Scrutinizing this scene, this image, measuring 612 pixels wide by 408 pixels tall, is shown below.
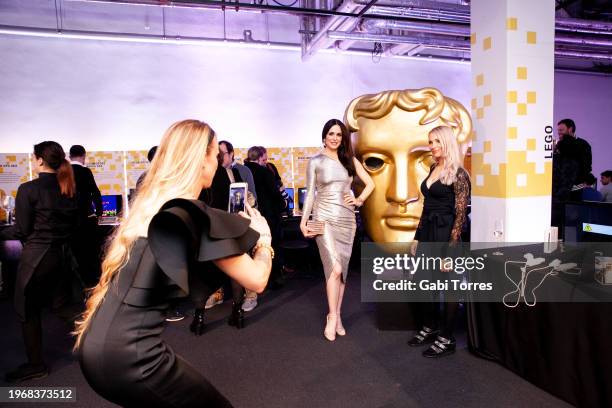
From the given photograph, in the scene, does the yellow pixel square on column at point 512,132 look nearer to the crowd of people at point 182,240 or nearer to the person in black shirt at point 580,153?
the crowd of people at point 182,240

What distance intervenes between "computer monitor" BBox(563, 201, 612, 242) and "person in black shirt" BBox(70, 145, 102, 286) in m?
3.93

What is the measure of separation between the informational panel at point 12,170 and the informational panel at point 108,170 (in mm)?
775

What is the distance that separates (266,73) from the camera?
6.79 m

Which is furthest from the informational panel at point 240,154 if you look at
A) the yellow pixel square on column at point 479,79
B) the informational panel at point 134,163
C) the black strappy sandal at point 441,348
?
the black strappy sandal at point 441,348

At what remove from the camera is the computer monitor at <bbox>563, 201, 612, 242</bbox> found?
2.26 metres

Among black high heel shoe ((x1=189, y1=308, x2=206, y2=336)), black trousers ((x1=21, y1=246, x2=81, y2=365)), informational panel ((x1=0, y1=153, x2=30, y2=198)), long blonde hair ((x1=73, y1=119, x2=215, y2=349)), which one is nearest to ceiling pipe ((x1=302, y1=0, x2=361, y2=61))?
black high heel shoe ((x1=189, y1=308, x2=206, y2=336))

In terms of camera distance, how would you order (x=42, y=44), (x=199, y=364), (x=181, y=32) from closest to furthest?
(x=199, y=364), (x=42, y=44), (x=181, y=32)

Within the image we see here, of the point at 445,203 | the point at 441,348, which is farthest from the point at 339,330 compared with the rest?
the point at 445,203

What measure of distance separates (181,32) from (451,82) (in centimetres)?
451

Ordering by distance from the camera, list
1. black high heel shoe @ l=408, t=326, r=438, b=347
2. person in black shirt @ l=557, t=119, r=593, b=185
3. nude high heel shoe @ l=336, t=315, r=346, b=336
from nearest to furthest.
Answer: black high heel shoe @ l=408, t=326, r=438, b=347
nude high heel shoe @ l=336, t=315, r=346, b=336
person in black shirt @ l=557, t=119, r=593, b=185

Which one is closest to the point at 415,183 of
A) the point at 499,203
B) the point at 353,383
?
the point at 499,203

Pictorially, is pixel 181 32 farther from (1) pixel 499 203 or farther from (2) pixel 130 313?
(2) pixel 130 313

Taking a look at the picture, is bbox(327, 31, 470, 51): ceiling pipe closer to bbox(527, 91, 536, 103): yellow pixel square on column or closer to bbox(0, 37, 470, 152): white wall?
bbox(0, 37, 470, 152): white wall

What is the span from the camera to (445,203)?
3.00 metres
